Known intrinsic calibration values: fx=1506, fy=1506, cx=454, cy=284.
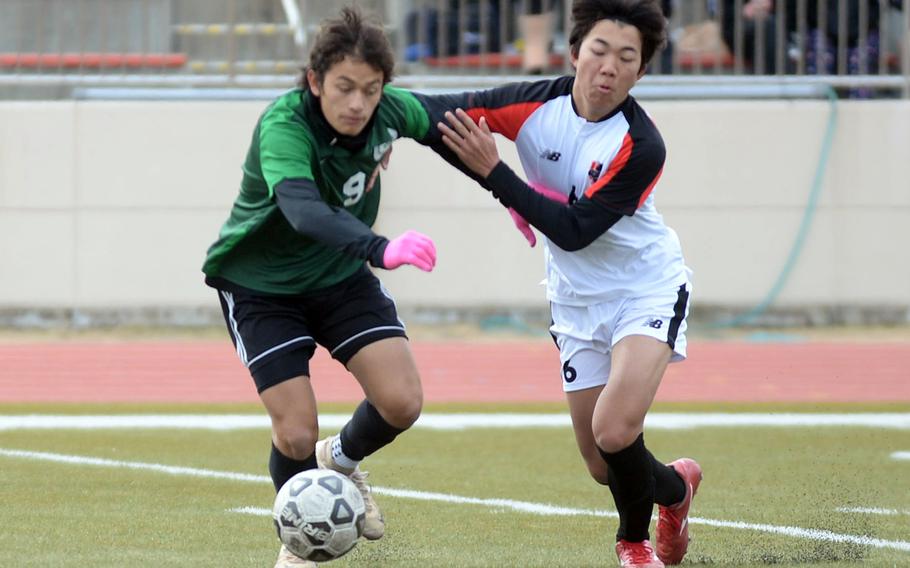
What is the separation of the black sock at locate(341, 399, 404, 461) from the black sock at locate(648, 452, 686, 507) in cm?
94

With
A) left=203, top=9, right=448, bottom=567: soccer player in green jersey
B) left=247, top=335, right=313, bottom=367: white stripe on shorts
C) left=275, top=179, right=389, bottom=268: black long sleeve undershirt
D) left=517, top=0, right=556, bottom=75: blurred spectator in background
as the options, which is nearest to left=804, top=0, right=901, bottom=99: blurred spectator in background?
left=517, top=0, right=556, bottom=75: blurred spectator in background

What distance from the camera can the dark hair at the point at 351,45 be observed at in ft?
16.0

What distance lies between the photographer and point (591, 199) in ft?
16.6

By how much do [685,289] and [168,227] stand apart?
8.08 metres

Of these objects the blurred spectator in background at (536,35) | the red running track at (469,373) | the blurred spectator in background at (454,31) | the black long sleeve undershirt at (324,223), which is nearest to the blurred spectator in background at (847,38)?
the blurred spectator in background at (536,35)

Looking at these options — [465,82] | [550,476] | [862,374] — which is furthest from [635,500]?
[465,82]

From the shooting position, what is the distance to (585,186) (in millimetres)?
5262

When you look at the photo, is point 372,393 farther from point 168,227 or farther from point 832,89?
point 832,89

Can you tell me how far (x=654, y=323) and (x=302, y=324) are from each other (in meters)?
1.23

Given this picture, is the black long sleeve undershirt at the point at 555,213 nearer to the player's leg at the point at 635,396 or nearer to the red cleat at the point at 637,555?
the player's leg at the point at 635,396

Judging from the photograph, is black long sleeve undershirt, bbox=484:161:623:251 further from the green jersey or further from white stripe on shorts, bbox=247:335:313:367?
white stripe on shorts, bbox=247:335:313:367

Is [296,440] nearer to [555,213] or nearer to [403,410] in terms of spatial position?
[403,410]

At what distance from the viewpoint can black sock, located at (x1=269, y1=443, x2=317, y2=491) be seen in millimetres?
5238

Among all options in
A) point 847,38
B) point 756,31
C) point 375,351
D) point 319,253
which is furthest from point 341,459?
point 847,38
